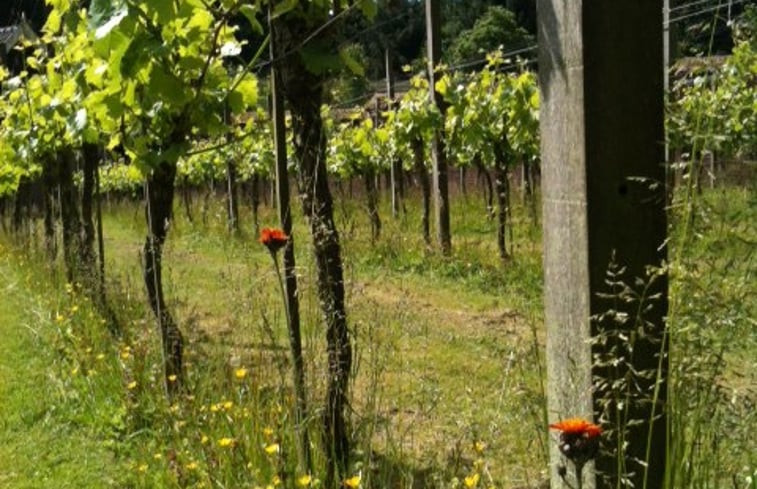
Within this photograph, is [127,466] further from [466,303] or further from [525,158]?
[525,158]

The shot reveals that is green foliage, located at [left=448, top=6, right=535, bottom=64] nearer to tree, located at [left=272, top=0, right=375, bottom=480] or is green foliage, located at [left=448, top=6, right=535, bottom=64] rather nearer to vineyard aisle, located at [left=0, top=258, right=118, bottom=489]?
vineyard aisle, located at [left=0, top=258, right=118, bottom=489]

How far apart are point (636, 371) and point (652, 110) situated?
44 cm

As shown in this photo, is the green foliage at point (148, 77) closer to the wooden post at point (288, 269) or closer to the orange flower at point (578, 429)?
the wooden post at point (288, 269)

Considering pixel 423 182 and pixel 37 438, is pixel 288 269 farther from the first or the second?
pixel 423 182

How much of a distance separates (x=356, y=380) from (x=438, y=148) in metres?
6.41

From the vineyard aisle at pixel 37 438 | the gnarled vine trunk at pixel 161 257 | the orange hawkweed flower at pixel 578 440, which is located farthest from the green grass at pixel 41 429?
the orange hawkweed flower at pixel 578 440

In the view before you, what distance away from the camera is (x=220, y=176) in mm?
22828

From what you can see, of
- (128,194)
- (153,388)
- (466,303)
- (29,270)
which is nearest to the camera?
(153,388)

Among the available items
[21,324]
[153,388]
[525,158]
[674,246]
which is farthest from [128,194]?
[674,246]

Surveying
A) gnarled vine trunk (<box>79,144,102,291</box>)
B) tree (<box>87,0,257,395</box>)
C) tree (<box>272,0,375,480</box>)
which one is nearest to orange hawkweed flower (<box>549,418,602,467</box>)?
tree (<box>272,0,375,480</box>)

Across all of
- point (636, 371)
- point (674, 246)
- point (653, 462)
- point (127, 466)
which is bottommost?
point (127, 466)

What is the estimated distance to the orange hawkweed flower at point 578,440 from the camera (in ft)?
4.25

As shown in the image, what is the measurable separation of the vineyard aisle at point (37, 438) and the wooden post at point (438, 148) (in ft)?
16.3

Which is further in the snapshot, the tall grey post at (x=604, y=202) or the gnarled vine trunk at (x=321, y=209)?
the gnarled vine trunk at (x=321, y=209)
